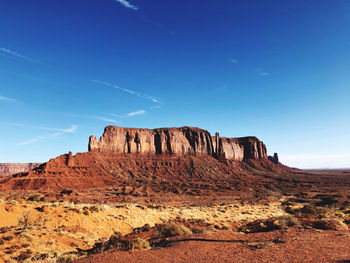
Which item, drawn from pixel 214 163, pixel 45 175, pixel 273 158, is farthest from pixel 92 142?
pixel 273 158

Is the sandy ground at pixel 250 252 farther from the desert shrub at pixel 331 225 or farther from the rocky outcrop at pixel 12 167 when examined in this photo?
the rocky outcrop at pixel 12 167

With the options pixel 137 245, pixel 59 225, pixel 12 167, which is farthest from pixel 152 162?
pixel 12 167

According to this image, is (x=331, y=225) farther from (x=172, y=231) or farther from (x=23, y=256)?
(x=23, y=256)

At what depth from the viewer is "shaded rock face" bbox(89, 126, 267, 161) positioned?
303 feet

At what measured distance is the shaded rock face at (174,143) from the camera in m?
92.3

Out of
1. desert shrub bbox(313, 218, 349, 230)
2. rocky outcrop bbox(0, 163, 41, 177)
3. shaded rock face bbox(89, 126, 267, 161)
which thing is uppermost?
shaded rock face bbox(89, 126, 267, 161)

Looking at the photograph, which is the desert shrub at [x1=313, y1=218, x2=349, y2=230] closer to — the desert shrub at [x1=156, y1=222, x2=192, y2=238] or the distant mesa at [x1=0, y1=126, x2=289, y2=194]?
the desert shrub at [x1=156, y1=222, x2=192, y2=238]

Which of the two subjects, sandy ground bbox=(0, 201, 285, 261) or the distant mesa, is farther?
the distant mesa

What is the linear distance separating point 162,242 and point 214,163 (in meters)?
96.5

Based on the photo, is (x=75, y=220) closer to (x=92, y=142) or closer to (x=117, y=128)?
(x=92, y=142)

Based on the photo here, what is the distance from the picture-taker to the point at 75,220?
15.6m

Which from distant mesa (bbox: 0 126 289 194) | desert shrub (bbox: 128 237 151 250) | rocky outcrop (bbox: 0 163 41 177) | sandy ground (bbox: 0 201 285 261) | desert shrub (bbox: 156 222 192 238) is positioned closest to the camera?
desert shrub (bbox: 128 237 151 250)

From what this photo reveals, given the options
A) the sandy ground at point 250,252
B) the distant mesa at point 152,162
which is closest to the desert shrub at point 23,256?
the sandy ground at point 250,252

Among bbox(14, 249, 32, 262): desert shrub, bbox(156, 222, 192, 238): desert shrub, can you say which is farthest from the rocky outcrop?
bbox(156, 222, 192, 238): desert shrub
